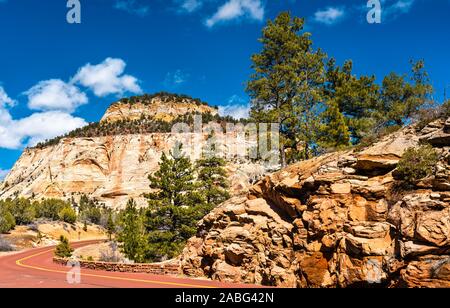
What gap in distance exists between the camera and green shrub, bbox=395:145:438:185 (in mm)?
11758

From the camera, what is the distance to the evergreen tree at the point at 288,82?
907 inches

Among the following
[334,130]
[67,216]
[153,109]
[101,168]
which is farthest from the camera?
[153,109]

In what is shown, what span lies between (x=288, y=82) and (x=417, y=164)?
12601mm

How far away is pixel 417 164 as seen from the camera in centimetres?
1191

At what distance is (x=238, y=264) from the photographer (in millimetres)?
16422

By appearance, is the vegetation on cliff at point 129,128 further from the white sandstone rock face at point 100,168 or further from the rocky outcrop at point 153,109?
the rocky outcrop at point 153,109

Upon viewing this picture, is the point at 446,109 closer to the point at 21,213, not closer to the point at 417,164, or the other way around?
the point at 417,164

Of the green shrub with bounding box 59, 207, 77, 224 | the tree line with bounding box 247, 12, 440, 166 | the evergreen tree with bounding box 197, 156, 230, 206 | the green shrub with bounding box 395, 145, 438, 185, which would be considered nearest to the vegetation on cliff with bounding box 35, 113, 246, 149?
the green shrub with bounding box 59, 207, 77, 224

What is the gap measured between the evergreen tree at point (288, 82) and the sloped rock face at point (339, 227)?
6104 mm

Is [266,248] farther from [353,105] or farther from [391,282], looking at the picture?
[353,105]

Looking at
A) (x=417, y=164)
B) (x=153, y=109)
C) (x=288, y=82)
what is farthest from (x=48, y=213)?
(x=417, y=164)

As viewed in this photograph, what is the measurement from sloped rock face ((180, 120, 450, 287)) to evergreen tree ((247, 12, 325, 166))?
610 centimetres

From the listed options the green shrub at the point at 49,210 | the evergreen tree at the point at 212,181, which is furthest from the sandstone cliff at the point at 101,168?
the evergreen tree at the point at 212,181

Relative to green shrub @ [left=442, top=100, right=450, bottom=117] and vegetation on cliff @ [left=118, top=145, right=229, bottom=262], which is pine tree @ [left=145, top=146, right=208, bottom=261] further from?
green shrub @ [left=442, top=100, right=450, bottom=117]
